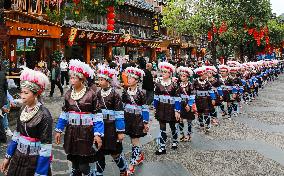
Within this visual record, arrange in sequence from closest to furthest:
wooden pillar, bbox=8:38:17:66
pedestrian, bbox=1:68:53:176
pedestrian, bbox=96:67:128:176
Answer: pedestrian, bbox=1:68:53:176, pedestrian, bbox=96:67:128:176, wooden pillar, bbox=8:38:17:66

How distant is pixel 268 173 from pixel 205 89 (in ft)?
14.5

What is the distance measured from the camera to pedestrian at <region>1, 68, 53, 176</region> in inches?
175

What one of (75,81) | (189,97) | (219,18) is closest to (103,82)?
(75,81)

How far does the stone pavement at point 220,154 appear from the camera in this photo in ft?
25.1

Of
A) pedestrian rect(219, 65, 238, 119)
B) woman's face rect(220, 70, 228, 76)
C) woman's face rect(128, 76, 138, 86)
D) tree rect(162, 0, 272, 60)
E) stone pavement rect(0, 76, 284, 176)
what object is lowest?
stone pavement rect(0, 76, 284, 176)

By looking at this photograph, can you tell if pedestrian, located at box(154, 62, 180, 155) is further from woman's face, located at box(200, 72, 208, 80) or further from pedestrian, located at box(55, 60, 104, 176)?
pedestrian, located at box(55, 60, 104, 176)

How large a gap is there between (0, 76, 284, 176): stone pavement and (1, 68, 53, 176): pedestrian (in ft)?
9.42

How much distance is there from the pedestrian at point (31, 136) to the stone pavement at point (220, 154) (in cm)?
287

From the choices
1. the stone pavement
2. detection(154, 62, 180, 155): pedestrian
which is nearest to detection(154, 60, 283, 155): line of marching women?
detection(154, 62, 180, 155): pedestrian

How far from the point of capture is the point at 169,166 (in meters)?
7.94

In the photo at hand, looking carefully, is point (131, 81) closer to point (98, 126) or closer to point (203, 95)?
point (98, 126)

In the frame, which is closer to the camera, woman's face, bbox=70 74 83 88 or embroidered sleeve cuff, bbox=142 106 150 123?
woman's face, bbox=70 74 83 88

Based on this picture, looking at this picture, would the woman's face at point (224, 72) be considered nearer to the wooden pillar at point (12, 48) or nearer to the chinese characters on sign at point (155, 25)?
the wooden pillar at point (12, 48)

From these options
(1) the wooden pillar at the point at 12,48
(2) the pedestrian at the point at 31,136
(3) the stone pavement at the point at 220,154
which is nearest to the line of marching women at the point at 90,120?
(2) the pedestrian at the point at 31,136
